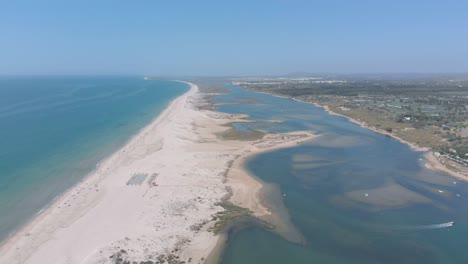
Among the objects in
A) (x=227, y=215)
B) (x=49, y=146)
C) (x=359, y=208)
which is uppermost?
(x=49, y=146)

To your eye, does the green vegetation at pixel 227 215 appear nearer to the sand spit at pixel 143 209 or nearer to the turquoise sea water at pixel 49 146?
the sand spit at pixel 143 209

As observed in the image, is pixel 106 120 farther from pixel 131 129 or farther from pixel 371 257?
pixel 371 257

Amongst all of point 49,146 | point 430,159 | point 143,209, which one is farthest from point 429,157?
point 49,146

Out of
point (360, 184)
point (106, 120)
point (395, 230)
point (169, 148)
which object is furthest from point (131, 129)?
point (395, 230)

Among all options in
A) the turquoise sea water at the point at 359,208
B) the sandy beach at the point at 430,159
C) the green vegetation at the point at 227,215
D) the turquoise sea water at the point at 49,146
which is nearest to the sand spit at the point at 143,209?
the green vegetation at the point at 227,215

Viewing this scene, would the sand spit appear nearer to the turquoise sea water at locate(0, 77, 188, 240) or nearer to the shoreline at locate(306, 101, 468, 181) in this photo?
the turquoise sea water at locate(0, 77, 188, 240)

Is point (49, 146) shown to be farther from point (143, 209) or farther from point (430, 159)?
point (430, 159)
